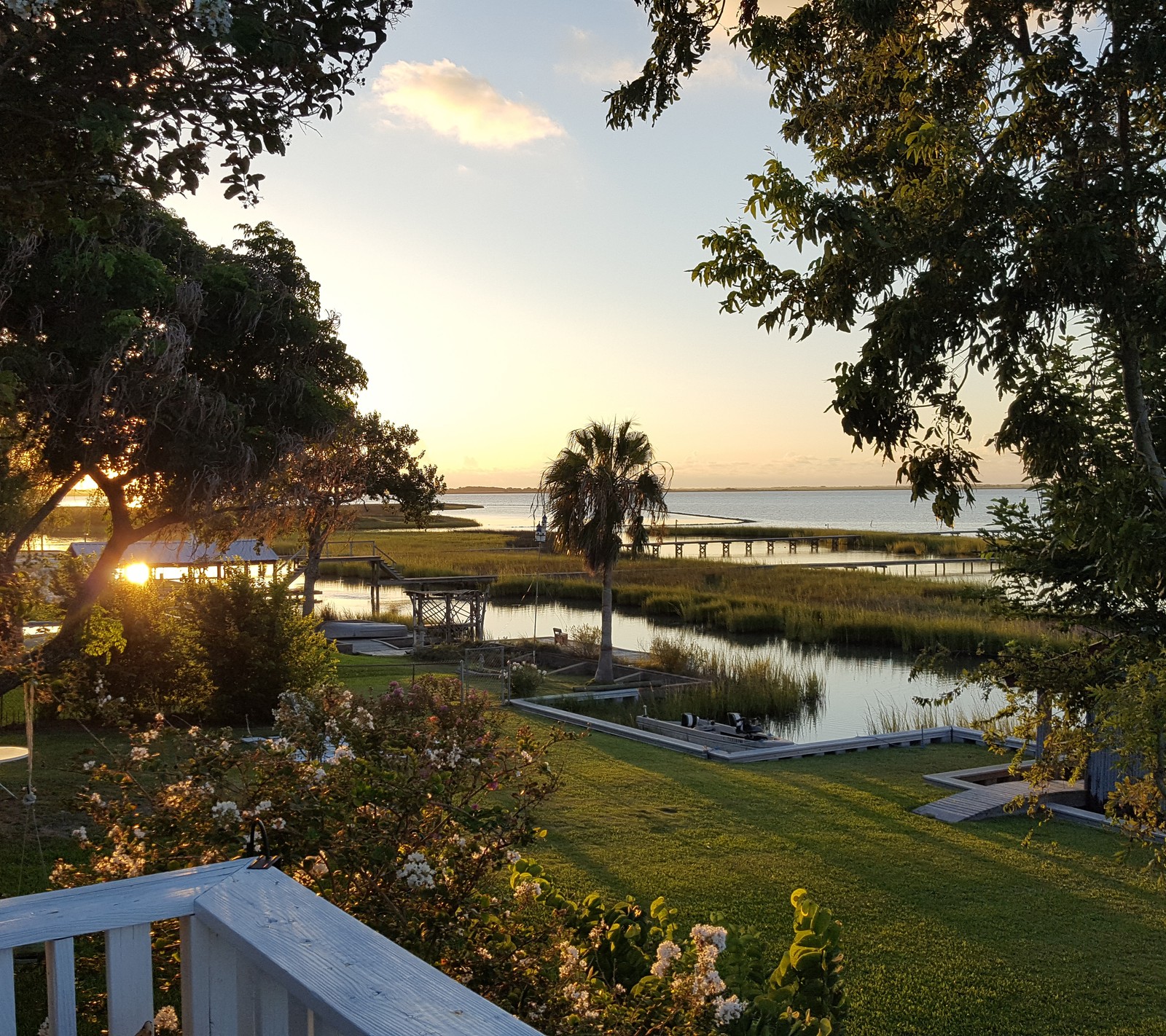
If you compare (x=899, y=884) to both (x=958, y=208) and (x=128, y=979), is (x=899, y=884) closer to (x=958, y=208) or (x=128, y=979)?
(x=958, y=208)

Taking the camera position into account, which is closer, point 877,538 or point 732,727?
point 732,727

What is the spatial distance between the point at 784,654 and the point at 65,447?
2089 cm

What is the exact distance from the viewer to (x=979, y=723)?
266 inches

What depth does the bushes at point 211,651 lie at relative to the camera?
13.3 metres

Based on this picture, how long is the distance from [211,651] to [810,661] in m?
16.4

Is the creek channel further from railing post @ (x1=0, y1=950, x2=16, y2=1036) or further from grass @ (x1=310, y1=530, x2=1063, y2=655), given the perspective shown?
railing post @ (x1=0, y1=950, x2=16, y2=1036)

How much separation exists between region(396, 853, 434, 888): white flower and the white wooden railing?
1.53 metres

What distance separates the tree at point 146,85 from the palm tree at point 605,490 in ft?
57.1

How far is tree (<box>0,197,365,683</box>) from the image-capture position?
8148 mm

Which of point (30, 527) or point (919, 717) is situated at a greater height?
point (30, 527)

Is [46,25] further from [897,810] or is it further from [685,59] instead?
[897,810]

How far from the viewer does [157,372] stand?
8664 millimetres

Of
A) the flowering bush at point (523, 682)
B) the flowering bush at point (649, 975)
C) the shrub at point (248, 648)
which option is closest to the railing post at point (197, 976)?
the flowering bush at point (649, 975)

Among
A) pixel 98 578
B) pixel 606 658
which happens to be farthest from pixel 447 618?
pixel 98 578
